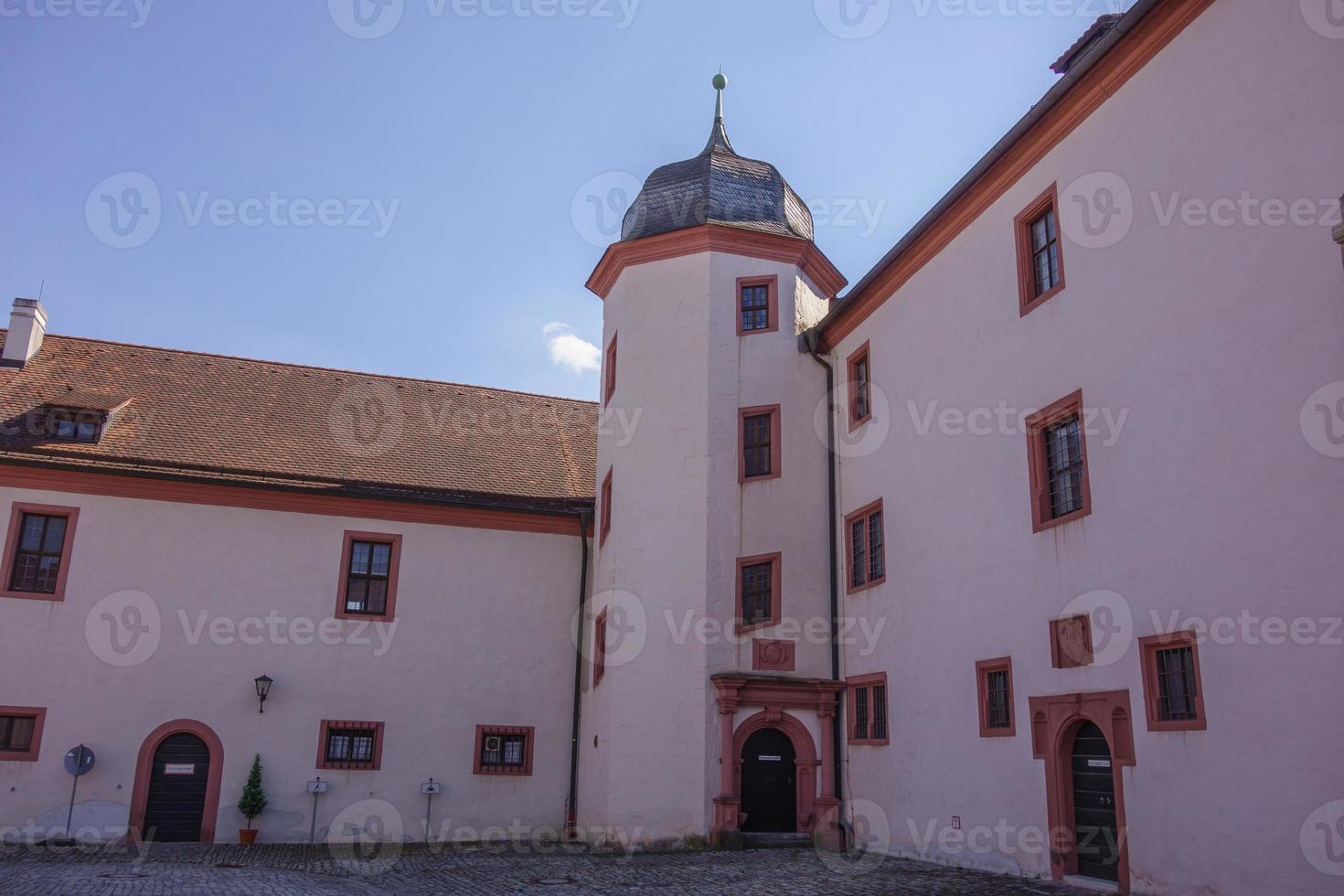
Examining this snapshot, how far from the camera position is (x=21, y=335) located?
22.1 metres

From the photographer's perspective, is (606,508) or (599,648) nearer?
(599,648)

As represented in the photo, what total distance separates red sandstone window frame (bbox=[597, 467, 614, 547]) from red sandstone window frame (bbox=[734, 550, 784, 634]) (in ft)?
9.42

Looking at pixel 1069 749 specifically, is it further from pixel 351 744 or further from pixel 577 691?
pixel 351 744

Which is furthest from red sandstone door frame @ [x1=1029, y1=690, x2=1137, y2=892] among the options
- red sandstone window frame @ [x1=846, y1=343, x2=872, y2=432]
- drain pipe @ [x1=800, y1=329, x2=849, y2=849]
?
red sandstone window frame @ [x1=846, y1=343, x2=872, y2=432]

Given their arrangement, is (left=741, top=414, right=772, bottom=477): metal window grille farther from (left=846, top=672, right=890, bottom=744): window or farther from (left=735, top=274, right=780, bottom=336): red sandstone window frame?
(left=846, top=672, right=890, bottom=744): window

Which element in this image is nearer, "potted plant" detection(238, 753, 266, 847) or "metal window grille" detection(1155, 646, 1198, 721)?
"metal window grille" detection(1155, 646, 1198, 721)

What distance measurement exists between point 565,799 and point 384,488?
6.66 meters

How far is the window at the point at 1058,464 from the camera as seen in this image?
12648 mm

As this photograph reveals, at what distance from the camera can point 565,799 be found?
20.6 metres

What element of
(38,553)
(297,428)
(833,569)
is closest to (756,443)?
(833,569)

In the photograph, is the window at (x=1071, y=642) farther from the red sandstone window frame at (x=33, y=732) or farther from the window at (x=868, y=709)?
the red sandstone window frame at (x=33, y=732)

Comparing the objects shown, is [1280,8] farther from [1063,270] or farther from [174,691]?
[174,691]

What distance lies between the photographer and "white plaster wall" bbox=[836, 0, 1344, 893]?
9570 mm

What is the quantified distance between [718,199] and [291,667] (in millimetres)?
11188
